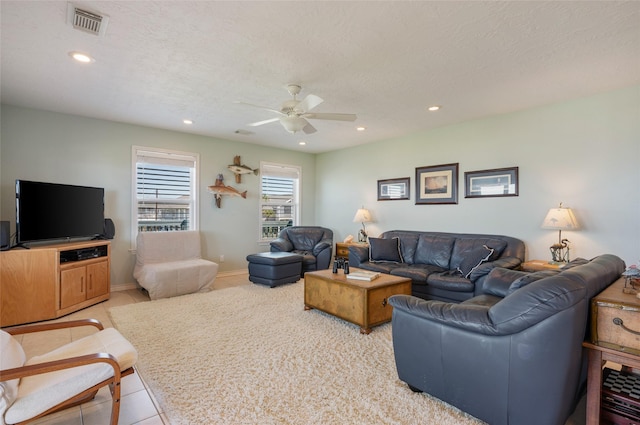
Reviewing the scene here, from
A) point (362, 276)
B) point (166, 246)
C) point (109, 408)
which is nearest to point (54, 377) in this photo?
point (109, 408)

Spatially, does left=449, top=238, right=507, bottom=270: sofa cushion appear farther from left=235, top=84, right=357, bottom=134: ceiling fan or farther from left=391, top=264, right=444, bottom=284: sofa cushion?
left=235, top=84, right=357, bottom=134: ceiling fan

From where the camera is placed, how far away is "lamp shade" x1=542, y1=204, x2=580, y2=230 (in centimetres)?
352

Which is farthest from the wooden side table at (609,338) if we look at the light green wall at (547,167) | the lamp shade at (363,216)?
the lamp shade at (363,216)

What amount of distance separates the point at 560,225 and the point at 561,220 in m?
0.06

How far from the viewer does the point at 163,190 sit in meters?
5.31

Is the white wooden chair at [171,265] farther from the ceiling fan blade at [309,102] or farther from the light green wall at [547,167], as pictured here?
the light green wall at [547,167]

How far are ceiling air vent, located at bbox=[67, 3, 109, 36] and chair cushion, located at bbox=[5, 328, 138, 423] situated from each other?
2.24 m

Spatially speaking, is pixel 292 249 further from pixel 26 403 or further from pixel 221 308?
pixel 26 403

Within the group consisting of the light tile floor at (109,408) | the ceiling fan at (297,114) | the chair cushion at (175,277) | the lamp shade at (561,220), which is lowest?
the light tile floor at (109,408)

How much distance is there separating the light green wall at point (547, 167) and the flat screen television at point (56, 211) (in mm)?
4697

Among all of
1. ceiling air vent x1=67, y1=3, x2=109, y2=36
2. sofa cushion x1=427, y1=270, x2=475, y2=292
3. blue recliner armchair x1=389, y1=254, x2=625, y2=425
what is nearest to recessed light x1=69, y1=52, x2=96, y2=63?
ceiling air vent x1=67, y1=3, x2=109, y2=36

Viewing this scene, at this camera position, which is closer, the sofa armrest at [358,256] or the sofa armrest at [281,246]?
the sofa armrest at [358,256]

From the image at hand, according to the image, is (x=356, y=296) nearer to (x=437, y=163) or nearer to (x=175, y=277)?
(x=175, y=277)

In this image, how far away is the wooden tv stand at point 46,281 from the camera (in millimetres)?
3342
